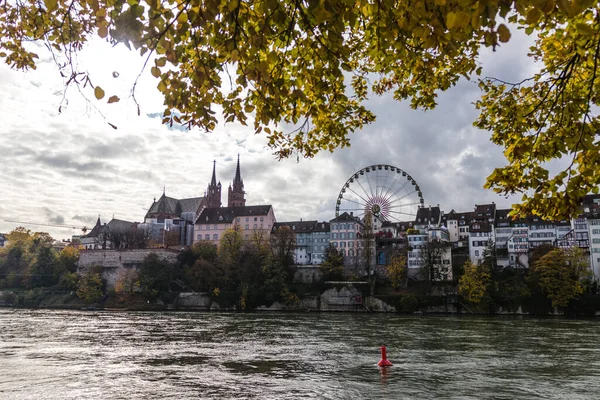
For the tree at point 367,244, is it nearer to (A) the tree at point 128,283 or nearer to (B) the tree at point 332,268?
(B) the tree at point 332,268

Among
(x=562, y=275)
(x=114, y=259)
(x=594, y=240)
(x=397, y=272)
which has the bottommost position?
(x=562, y=275)

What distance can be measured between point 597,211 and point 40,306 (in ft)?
278

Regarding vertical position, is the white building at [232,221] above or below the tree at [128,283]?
above

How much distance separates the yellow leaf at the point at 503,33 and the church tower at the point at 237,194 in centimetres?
12705

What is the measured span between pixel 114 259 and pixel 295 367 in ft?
261

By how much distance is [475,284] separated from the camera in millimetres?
62062

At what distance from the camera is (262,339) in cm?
2694

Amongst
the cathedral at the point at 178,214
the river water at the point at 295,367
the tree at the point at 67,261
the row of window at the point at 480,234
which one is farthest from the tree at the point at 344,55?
the cathedral at the point at 178,214

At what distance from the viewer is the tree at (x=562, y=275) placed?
58656 mm

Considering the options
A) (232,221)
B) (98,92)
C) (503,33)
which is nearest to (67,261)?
(232,221)

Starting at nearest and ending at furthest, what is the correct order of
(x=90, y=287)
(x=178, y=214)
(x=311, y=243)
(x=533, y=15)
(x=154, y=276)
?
(x=533, y=15) < (x=154, y=276) < (x=90, y=287) < (x=311, y=243) < (x=178, y=214)

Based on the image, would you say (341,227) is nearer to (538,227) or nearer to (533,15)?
(538,227)

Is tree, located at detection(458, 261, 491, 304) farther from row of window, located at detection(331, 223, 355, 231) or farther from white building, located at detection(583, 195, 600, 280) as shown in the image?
row of window, located at detection(331, 223, 355, 231)

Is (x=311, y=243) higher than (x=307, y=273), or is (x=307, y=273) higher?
(x=311, y=243)
